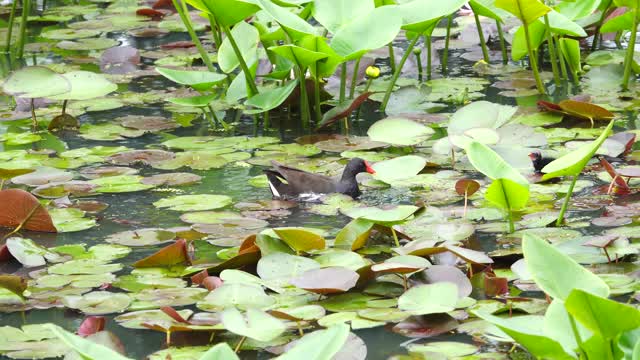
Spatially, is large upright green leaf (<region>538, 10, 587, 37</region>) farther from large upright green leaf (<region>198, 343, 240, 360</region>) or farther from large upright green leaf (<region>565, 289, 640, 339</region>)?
large upright green leaf (<region>198, 343, 240, 360</region>)

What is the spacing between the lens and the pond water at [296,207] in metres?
2.31

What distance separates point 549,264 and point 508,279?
0.65m

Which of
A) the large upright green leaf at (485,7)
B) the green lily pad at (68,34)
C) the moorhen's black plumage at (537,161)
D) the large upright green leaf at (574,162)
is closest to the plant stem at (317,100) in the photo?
the large upright green leaf at (485,7)

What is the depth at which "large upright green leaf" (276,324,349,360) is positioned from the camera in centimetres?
168

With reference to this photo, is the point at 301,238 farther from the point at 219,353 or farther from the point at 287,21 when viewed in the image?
the point at 287,21

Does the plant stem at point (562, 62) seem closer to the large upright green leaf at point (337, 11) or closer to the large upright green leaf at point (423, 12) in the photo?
the large upright green leaf at point (423, 12)

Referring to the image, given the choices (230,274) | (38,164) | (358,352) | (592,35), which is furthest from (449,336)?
(592,35)

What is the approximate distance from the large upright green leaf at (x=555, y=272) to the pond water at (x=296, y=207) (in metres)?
0.31

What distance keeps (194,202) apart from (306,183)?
33 centimetres

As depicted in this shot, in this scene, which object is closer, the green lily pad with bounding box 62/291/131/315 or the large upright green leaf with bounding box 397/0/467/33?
the green lily pad with bounding box 62/291/131/315

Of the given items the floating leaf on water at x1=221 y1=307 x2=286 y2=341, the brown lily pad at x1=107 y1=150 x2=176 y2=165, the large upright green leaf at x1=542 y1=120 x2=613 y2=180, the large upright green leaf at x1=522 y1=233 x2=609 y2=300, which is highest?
the large upright green leaf at x1=522 y1=233 x2=609 y2=300

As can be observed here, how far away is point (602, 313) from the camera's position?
1.74 m

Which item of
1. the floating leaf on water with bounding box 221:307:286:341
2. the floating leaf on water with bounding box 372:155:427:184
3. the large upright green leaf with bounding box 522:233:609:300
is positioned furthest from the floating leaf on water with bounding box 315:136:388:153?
the large upright green leaf with bounding box 522:233:609:300

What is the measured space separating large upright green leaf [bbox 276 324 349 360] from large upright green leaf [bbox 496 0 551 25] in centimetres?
228
